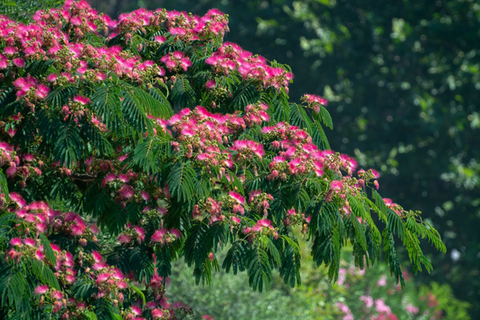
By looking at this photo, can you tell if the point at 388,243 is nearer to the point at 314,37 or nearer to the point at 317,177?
the point at 317,177

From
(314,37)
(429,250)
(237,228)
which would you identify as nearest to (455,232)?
(429,250)

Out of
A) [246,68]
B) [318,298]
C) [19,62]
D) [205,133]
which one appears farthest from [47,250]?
[318,298]

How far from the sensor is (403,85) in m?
18.1

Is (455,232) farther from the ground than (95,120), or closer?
closer

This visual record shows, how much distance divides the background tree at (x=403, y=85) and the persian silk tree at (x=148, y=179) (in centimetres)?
1274

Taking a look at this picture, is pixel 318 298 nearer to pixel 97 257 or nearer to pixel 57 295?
pixel 97 257

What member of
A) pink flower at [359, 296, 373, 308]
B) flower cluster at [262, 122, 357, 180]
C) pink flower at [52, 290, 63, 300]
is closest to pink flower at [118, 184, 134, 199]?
pink flower at [52, 290, 63, 300]

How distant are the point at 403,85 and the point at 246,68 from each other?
13832 millimetres

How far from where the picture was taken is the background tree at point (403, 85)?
17.1 metres

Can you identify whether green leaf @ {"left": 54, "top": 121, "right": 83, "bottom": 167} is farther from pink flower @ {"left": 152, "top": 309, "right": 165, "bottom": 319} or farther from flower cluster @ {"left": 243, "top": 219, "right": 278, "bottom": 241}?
pink flower @ {"left": 152, "top": 309, "right": 165, "bottom": 319}

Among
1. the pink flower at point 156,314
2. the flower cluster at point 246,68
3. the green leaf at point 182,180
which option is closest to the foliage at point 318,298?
the pink flower at point 156,314

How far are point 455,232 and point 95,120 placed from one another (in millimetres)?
15066

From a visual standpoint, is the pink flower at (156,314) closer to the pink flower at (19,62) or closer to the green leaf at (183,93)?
the green leaf at (183,93)

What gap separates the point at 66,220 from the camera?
468 centimetres
